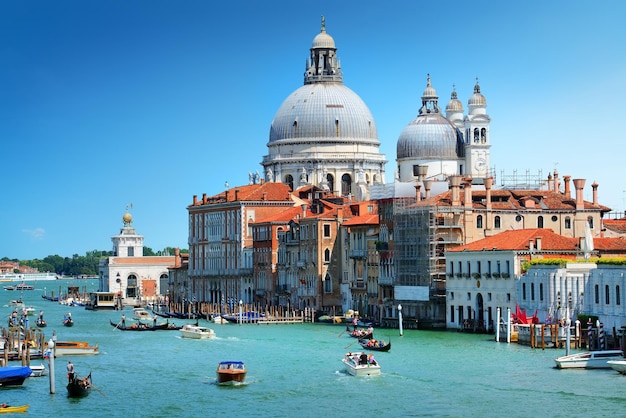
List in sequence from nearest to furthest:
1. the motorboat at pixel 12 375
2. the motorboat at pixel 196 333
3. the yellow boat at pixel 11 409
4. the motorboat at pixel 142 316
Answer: the yellow boat at pixel 11 409 < the motorboat at pixel 12 375 < the motorboat at pixel 196 333 < the motorboat at pixel 142 316

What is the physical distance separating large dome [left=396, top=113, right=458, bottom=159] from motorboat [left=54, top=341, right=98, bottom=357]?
3724 cm

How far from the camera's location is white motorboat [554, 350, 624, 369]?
148ft

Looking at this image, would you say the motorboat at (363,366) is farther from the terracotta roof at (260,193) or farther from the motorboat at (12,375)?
the terracotta roof at (260,193)

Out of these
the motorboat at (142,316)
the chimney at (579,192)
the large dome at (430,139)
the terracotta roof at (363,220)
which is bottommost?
the motorboat at (142,316)

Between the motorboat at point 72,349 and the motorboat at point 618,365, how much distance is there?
18.9 metres

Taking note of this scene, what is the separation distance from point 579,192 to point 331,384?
25206 mm

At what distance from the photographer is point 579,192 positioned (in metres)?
66.5

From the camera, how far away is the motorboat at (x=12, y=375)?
4412 centimetres

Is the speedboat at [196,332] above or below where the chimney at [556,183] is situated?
below

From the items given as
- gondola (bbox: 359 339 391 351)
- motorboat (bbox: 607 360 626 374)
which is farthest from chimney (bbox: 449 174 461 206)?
motorboat (bbox: 607 360 626 374)

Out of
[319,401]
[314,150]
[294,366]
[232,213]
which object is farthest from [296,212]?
[319,401]

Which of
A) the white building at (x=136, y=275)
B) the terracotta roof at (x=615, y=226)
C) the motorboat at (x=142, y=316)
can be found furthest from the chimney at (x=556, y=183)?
the white building at (x=136, y=275)

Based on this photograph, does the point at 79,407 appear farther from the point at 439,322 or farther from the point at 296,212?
the point at 296,212

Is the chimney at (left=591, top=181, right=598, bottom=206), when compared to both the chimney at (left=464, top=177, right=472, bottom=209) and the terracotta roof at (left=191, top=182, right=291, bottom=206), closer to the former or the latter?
the chimney at (left=464, top=177, right=472, bottom=209)
